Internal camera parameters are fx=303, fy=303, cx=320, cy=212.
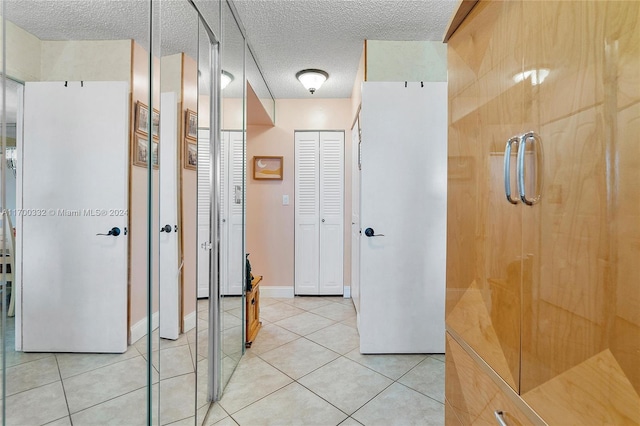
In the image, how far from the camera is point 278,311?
3.34m

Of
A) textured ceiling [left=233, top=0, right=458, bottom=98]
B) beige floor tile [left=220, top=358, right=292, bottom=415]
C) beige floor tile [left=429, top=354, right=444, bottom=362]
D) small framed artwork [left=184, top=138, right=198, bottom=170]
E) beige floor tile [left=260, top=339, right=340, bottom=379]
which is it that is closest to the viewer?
small framed artwork [left=184, top=138, right=198, bottom=170]

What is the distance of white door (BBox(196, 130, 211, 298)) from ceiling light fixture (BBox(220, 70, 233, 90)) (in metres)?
0.38

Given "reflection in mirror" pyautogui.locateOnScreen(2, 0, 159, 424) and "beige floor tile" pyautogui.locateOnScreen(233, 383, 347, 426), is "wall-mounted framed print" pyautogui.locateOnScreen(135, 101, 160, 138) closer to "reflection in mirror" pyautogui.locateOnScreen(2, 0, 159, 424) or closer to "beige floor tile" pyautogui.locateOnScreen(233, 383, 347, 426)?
"reflection in mirror" pyautogui.locateOnScreen(2, 0, 159, 424)

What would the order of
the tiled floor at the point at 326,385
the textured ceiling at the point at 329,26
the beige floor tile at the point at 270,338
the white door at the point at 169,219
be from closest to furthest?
the white door at the point at 169,219
the tiled floor at the point at 326,385
the textured ceiling at the point at 329,26
the beige floor tile at the point at 270,338

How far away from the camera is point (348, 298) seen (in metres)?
3.82

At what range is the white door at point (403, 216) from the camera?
2346 mm

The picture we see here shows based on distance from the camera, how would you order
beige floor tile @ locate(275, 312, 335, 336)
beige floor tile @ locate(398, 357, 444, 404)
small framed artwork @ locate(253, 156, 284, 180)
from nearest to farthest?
beige floor tile @ locate(398, 357, 444, 404) → beige floor tile @ locate(275, 312, 335, 336) → small framed artwork @ locate(253, 156, 284, 180)

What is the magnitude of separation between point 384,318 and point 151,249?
1.86 meters

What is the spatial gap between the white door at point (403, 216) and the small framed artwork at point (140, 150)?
164 centimetres

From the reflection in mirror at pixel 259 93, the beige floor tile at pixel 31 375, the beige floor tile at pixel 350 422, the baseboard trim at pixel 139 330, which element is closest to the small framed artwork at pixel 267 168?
the reflection in mirror at pixel 259 93

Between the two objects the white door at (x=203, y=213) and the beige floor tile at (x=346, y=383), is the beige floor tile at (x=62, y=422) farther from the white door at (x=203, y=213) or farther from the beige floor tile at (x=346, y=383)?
the beige floor tile at (x=346, y=383)

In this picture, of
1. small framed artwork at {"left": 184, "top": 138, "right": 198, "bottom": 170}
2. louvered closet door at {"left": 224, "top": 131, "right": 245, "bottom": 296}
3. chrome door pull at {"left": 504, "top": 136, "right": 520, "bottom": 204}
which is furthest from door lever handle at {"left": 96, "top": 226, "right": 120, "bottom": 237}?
louvered closet door at {"left": 224, "top": 131, "right": 245, "bottom": 296}

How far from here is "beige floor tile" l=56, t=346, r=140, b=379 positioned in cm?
71

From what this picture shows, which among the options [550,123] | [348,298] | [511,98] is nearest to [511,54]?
[511,98]
